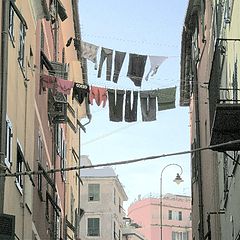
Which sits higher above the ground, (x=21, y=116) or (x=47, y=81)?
(x=47, y=81)

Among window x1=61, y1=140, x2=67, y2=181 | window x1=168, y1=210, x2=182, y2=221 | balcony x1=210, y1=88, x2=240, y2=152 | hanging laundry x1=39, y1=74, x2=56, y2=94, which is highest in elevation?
window x1=168, y1=210, x2=182, y2=221

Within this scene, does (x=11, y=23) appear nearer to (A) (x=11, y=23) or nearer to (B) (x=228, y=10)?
(A) (x=11, y=23)

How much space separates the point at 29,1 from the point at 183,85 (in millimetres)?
17918

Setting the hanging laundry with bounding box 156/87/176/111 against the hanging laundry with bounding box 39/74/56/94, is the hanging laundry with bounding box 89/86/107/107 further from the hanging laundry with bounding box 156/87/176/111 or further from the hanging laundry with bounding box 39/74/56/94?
the hanging laundry with bounding box 39/74/56/94

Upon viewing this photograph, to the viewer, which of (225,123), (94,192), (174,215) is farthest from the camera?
(174,215)

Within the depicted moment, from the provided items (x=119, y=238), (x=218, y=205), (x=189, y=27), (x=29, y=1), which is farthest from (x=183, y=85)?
(x=119, y=238)

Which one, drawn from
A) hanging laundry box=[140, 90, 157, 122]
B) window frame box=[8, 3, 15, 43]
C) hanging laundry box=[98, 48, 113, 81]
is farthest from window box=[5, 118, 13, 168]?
hanging laundry box=[98, 48, 113, 81]

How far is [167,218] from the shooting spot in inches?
3514

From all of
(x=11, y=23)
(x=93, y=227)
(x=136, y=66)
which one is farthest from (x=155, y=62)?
(x=93, y=227)

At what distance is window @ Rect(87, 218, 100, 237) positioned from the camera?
68250 millimetres

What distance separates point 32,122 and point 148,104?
10.6ft

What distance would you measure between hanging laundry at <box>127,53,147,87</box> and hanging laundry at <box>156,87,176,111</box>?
0.74 meters

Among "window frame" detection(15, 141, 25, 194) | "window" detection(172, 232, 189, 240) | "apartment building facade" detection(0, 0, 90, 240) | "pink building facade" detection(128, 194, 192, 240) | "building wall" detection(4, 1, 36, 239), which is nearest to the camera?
"apartment building facade" detection(0, 0, 90, 240)

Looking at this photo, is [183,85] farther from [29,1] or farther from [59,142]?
[29,1]
